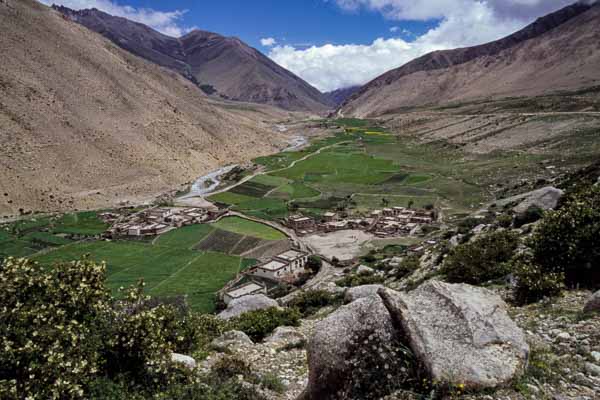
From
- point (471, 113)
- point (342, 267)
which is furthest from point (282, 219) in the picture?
point (471, 113)

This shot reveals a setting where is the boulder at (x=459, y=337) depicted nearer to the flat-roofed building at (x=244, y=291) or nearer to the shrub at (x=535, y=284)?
the shrub at (x=535, y=284)

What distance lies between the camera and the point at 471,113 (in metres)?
145

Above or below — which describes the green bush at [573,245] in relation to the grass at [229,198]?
above

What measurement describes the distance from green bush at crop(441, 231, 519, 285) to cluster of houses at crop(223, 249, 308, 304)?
2413 cm

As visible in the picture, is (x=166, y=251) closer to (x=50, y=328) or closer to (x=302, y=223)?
(x=302, y=223)

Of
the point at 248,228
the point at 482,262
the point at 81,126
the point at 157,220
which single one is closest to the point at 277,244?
the point at 248,228

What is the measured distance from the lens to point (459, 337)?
25.1 feet

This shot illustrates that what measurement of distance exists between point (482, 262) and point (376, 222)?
147ft

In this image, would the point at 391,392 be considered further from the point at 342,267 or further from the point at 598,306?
the point at 342,267

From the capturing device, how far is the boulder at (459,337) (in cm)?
701

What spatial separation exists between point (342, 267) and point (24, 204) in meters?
59.1

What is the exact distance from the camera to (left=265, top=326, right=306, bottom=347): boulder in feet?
44.6

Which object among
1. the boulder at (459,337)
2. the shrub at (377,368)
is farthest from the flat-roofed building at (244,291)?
the shrub at (377,368)

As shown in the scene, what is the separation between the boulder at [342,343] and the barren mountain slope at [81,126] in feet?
250
